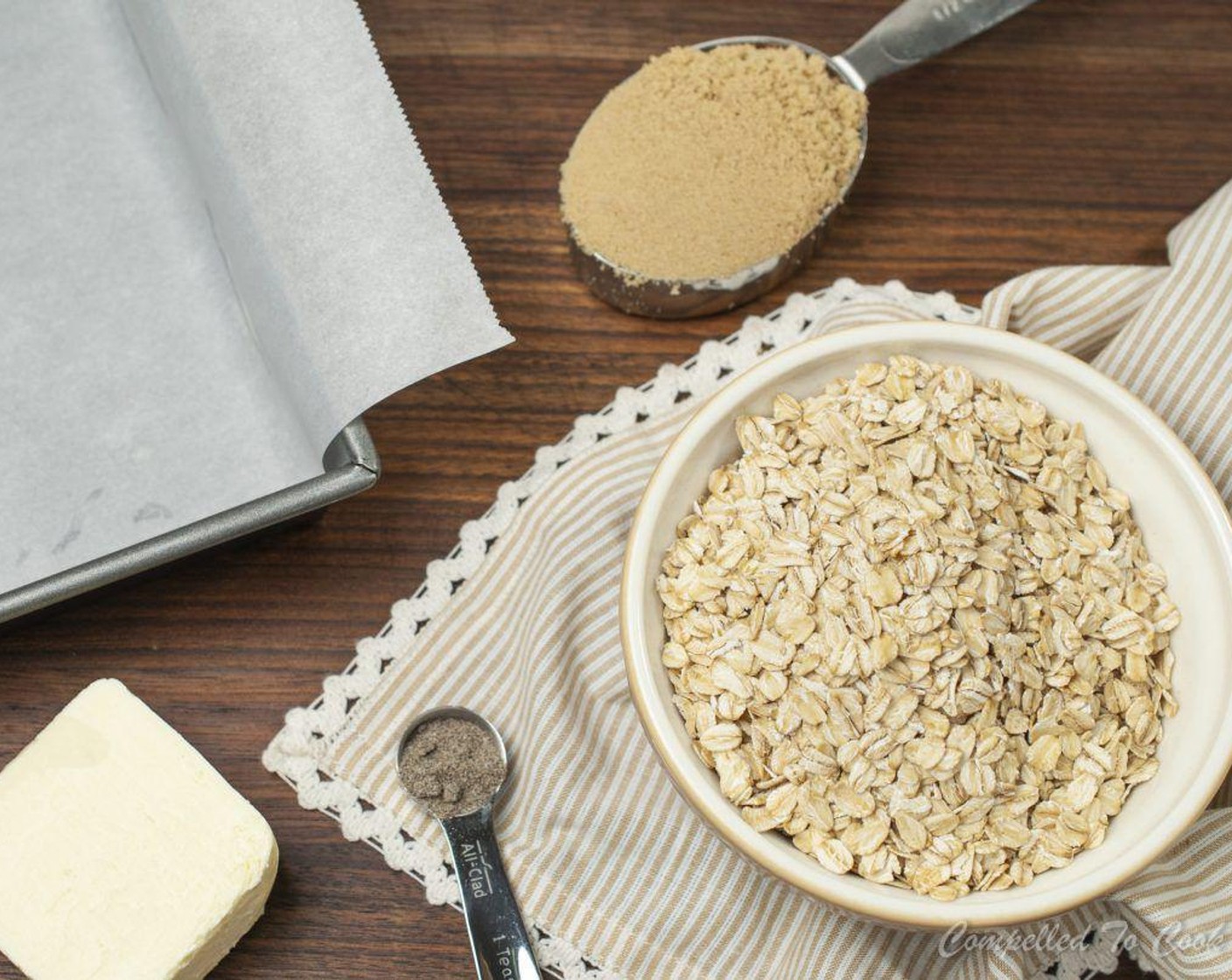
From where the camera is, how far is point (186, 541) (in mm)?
715

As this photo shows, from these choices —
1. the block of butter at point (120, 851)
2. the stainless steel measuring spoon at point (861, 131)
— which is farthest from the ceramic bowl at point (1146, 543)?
the block of butter at point (120, 851)

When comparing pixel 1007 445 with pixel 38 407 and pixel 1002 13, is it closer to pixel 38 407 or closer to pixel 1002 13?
pixel 1002 13

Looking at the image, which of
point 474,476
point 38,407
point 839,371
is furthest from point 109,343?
point 839,371

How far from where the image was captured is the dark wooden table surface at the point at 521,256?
2.64ft

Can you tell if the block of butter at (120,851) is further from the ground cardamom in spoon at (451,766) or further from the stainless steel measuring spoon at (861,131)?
the stainless steel measuring spoon at (861,131)

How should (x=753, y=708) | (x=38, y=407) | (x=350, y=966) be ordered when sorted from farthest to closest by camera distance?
1. (x=38, y=407)
2. (x=350, y=966)
3. (x=753, y=708)

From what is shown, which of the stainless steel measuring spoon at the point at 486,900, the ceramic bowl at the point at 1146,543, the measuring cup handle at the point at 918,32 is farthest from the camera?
the measuring cup handle at the point at 918,32

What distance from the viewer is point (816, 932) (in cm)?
76

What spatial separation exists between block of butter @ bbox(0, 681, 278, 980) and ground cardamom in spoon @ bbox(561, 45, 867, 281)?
0.44 metres

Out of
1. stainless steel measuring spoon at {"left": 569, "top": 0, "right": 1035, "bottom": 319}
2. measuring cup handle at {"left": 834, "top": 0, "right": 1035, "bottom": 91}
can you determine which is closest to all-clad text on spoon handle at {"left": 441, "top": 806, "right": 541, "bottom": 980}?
stainless steel measuring spoon at {"left": 569, "top": 0, "right": 1035, "bottom": 319}

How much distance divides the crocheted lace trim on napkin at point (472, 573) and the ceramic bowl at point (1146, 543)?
0.15 m

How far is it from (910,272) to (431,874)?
22.0 inches

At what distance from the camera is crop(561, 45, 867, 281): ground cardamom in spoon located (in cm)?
83

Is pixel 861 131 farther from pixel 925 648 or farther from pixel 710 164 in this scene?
pixel 925 648
